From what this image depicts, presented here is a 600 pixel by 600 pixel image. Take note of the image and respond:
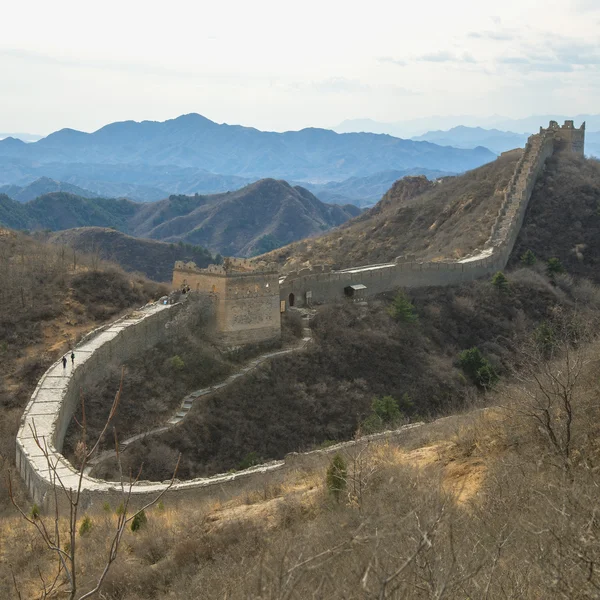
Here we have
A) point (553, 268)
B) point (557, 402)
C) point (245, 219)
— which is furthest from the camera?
point (245, 219)

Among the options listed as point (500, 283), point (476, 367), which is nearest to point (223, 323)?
point (476, 367)

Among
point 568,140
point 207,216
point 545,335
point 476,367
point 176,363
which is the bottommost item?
point 476,367

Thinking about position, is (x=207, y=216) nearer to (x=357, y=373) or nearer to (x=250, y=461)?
(x=357, y=373)

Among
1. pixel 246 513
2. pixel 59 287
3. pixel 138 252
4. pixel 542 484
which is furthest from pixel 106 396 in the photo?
pixel 138 252

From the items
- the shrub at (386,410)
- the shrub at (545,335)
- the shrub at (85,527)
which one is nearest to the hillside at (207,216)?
the shrub at (545,335)

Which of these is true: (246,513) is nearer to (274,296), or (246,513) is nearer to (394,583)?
(394,583)
